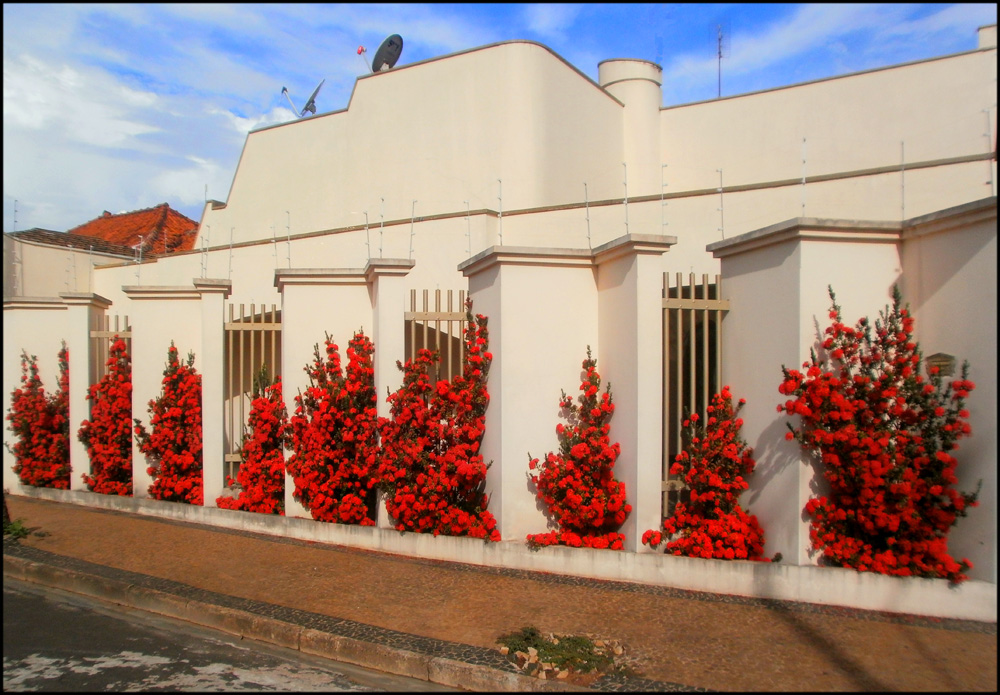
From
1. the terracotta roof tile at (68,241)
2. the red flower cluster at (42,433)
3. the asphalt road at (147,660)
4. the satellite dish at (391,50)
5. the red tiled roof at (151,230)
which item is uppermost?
the satellite dish at (391,50)

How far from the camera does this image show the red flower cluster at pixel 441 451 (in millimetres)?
7000

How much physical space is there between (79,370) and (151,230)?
14168 millimetres

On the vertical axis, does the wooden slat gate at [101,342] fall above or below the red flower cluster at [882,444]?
above

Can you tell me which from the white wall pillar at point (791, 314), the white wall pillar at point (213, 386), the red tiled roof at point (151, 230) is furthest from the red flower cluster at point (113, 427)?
the red tiled roof at point (151, 230)

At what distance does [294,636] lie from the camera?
5.49 m

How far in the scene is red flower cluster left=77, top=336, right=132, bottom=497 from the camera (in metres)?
10.3

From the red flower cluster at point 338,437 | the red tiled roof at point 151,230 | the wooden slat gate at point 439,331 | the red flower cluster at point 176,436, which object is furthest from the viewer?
the red tiled roof at point 151,230

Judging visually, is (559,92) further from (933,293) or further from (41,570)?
(41,570)

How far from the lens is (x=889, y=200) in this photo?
9914 mm

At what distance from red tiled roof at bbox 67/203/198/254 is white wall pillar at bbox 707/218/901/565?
1996 cm

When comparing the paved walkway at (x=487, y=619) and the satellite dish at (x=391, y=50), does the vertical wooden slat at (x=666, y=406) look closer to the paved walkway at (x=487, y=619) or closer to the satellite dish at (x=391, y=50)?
the paved walkway at (x=487, y=619)

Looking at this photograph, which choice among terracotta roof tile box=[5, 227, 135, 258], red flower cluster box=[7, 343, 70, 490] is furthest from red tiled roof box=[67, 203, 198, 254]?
red flower cluster box=[7, 343, 70, 490]

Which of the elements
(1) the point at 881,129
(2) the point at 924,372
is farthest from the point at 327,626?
(1) the point at 881,129

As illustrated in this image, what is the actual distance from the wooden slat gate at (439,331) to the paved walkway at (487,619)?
2011mm
